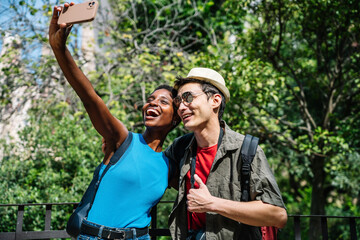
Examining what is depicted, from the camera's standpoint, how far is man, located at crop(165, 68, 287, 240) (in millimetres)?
2051

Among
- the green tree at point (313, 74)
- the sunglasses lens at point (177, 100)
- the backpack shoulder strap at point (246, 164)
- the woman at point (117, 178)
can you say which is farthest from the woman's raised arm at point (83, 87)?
the green tree at point (313, 74)

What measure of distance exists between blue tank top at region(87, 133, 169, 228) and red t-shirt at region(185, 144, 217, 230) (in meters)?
0.27

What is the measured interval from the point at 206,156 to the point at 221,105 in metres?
0.42

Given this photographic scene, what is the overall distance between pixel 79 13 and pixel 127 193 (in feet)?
3.72

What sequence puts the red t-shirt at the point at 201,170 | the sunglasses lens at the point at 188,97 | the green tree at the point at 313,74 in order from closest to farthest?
the red t-shirt at the point at 201,170, the sunglasses lens at the point at 188,97, the green tree at the point at 313,74

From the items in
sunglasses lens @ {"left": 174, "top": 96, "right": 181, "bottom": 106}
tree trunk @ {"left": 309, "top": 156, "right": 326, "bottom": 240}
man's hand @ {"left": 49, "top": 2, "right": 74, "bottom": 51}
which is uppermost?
man's hand @ {"left": 49, "top": 2, "right": 74, "bottom": 51}

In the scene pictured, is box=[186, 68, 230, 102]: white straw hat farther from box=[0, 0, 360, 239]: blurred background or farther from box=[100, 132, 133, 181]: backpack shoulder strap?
box=[0, 0, 360, 239]: blurred background

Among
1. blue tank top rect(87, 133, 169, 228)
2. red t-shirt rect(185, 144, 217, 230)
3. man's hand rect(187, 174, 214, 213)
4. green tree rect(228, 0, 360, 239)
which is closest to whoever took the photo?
man's hand rect(187, 174, 214, 213)

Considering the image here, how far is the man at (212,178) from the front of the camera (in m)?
2.05

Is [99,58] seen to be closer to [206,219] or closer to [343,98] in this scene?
[343,98]

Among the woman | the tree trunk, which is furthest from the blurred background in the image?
the woman

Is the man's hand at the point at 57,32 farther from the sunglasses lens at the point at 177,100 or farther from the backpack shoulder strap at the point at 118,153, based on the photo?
the sunglasses lens at the point at 177,100

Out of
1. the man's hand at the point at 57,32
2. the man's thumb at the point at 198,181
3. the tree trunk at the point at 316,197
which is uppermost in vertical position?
the man's hand at the point at 57,32

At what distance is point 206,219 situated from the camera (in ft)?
7.21
